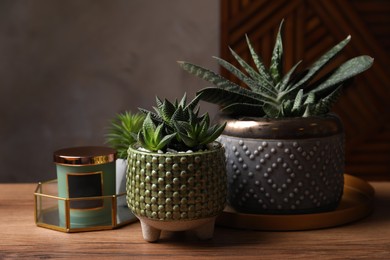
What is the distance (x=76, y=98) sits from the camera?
2.60 meters

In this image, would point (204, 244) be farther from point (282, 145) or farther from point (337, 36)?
point (337, 36)

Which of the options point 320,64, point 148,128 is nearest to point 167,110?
point 148,128

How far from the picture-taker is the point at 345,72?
0.92 metres

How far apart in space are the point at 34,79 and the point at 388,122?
1.61m

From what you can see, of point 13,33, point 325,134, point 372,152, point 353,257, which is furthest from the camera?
point 372,152

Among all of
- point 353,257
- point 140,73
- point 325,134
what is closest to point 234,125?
point 325,134

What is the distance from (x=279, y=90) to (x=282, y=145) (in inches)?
5.0

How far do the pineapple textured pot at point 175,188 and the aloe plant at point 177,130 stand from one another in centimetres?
2

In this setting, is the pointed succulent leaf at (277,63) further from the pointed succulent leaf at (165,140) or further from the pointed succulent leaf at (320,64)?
the pointed succulent leaf at (165,140)

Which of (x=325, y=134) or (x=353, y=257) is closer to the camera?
(x=353, y=257)

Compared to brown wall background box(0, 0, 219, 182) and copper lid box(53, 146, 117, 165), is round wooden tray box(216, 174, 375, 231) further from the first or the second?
brown wall background box(0, 0, 219, 182)

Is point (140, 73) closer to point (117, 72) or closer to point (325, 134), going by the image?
point (117, 72)

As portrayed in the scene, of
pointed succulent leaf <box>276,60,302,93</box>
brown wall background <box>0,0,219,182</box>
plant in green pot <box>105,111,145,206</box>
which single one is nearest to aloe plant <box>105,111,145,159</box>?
plant in green pot <box>105,111,145,206</box>

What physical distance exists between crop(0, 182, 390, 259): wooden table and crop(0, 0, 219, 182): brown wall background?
172cm
